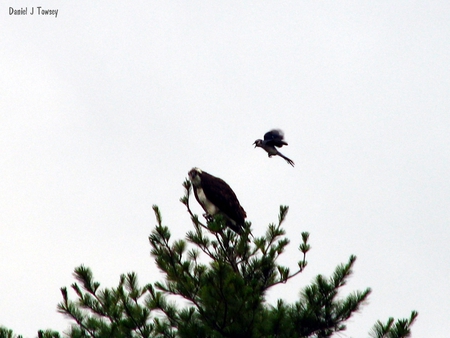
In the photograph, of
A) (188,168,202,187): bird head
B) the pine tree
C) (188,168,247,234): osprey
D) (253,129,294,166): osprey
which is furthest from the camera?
(253,129,294,166): osprey

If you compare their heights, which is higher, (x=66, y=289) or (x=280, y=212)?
(x=280, y=212)

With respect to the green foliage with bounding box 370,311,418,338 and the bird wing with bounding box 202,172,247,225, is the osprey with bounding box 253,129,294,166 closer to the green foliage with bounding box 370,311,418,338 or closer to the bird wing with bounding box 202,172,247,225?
the bird wing with bounding box 202,172,247,225

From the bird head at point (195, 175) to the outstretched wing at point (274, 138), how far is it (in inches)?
53.4

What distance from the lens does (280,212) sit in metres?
8.34

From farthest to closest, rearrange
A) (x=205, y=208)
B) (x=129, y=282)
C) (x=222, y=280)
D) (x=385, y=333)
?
(x=205, y=208) < (x=129, y=282) < (x=385, y=333) < (x=222, y=280)

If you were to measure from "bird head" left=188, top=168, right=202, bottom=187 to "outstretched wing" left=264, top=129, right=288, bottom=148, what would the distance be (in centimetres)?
136

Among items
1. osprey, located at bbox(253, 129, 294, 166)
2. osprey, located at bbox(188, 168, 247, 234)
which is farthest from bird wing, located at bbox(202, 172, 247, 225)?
osprey, located at bbox(253, 129, 294, 166)

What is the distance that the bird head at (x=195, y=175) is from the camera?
10.4 metres

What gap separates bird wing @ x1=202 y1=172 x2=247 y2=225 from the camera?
1004 cm

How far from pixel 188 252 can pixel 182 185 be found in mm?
891

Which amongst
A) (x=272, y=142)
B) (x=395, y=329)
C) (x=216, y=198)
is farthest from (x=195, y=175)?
(x=395, y=329)

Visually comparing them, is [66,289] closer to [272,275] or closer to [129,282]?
[129,282]

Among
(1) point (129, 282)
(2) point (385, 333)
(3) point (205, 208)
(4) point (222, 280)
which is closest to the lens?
(4) point (222, 280)

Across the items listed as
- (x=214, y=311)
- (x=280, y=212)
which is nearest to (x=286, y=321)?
(x=214, y=311)
